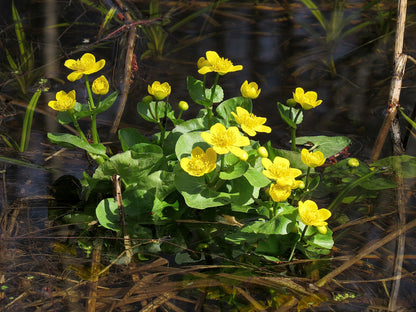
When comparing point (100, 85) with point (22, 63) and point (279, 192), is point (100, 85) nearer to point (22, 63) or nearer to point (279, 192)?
point (279, 192)

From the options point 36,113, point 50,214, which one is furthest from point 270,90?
point 50,214

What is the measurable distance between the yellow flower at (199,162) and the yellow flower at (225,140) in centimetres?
6

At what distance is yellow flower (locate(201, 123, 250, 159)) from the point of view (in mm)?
1863

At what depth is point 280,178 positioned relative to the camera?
1.88 meters

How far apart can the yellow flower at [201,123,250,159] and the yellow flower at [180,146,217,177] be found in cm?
6

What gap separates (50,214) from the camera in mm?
2266

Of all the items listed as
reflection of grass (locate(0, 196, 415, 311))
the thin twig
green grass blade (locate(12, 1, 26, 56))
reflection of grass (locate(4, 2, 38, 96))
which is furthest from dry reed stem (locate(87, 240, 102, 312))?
green grass blade (locate(12, 1, 26, 56))

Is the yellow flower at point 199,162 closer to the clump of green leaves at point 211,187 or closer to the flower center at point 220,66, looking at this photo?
the clump of green leaves at point 211,187

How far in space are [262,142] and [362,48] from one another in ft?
4.66

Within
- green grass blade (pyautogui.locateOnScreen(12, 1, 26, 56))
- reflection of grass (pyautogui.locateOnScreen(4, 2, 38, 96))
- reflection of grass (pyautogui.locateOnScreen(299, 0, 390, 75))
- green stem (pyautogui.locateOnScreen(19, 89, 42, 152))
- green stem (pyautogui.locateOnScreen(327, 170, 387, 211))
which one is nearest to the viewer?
green stem (pyautogui.locateOnScreen(327, 170, 387, 211))

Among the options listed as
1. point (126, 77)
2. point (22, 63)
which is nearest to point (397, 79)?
point (126, 77)

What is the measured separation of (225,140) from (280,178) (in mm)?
235

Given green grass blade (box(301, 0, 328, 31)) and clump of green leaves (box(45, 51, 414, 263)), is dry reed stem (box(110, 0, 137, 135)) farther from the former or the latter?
green grass blade (box(301, 0, 328, 31))

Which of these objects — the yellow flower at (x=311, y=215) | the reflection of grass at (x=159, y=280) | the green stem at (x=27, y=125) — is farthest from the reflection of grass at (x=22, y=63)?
the yellow flower at (x=311, y=215)
